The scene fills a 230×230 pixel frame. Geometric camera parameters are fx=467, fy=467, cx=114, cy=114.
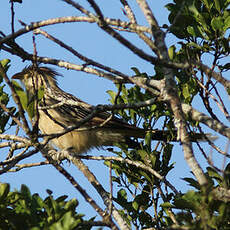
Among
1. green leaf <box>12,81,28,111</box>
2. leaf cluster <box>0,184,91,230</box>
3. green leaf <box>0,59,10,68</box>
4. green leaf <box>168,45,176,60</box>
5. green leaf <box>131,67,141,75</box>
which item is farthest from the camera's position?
green leaf <box>0,59,10,68</box>

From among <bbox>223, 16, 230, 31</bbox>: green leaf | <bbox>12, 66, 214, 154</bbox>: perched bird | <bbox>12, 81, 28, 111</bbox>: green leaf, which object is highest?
<bbox>12, 66, 214, 154</bbox>: perched bird

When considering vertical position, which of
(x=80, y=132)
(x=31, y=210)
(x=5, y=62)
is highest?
(x=5, y=62)

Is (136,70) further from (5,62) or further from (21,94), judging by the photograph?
(21,94)

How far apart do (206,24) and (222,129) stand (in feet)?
5.30

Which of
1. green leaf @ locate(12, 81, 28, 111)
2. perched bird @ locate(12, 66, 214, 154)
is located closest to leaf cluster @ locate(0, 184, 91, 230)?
green leaf @ locate(12, 81, 28, 111)

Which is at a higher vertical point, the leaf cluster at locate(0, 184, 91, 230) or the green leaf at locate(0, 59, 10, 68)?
the green leaf at locate(0, 59, 10, 68)

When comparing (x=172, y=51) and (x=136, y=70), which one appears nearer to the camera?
(x=172, y=51)

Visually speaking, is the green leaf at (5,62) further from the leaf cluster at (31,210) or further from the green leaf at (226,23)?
the green leaf at (226,23)

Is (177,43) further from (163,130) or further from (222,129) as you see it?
(222,129)

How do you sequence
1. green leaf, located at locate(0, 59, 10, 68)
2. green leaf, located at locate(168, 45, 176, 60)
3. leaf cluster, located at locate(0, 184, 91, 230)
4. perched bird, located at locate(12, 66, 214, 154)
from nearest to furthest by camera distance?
1. leaf cluster, located at locate(0, 184, 91, 230)
2. green leaf, located at locate(168, 45, 176, 60)
3. green leaf, located at locate(0, 59, 10, 68)
4. perched bird, located at locate(12, 66, 214, 154)

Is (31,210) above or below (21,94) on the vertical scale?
below

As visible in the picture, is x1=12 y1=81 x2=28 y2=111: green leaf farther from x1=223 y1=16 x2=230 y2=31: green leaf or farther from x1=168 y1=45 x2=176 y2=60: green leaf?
x1=223 y1=16 x2=230 y2=31: green leaf

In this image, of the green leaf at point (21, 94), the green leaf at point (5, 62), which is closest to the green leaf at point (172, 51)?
the green leaf at point (21, 94)

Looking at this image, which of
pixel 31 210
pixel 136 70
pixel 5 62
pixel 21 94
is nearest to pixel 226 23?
pixel 136 70
